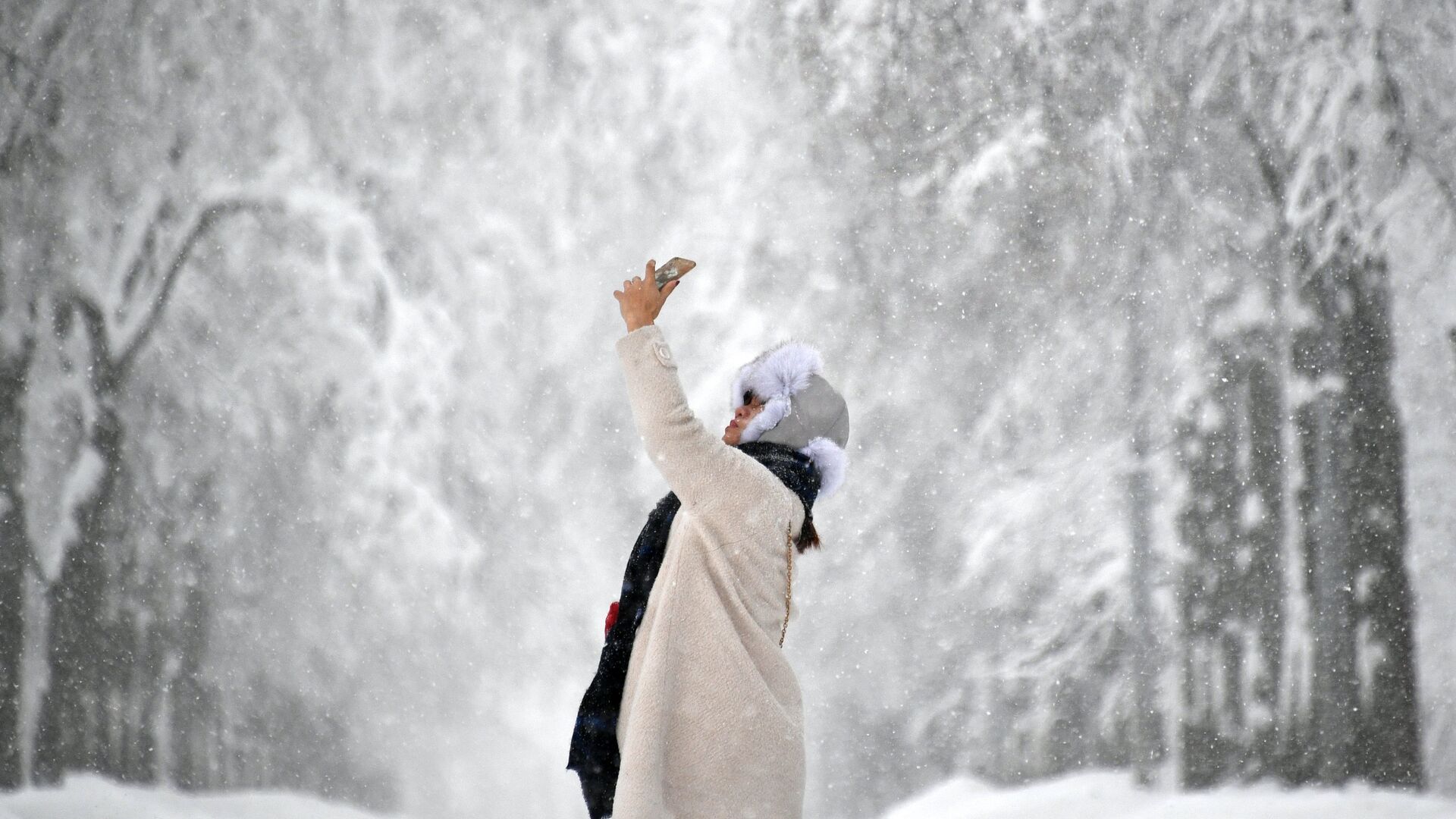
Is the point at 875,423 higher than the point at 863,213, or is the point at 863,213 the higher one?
the point at 863,213

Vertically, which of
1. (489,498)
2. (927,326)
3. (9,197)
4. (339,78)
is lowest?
(489,498)

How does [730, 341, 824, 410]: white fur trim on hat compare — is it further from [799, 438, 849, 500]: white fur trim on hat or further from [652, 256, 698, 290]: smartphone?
[652, 256, 698, 290]: smartphone

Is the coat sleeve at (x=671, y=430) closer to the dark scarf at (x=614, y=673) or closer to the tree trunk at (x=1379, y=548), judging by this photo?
the dark scarf at (x=614, y=673)

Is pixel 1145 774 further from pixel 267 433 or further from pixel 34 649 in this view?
pixel 34 649

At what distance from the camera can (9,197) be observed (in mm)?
3535

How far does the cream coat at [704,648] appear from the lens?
1438 millimetres

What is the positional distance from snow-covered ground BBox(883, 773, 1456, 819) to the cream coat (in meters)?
2.03

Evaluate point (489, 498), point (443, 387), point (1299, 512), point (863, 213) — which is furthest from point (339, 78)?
point (1299, 512)

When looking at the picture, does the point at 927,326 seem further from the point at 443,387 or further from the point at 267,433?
the point at 267,433

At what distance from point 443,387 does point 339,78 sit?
38.8 inches

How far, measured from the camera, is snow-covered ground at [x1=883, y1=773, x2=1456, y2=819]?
11.0 ft

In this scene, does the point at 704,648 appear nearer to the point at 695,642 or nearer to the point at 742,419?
the point at 695,642

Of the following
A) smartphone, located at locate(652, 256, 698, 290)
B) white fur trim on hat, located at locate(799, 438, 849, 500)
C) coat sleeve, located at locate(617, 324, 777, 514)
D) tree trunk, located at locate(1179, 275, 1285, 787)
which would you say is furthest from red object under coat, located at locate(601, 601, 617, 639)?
tree trunk, located at locate(1179, 275, 1285, 787)

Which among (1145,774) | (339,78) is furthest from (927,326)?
(339,78)
